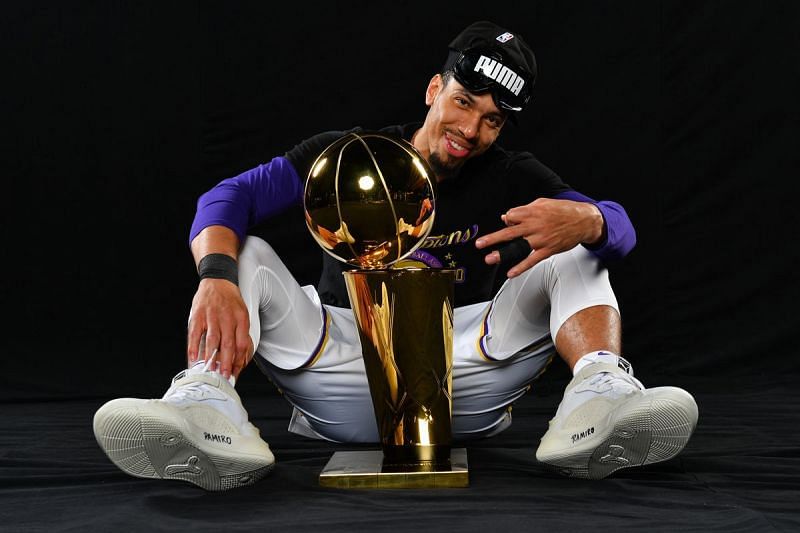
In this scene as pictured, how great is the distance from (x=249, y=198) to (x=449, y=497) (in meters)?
0.71

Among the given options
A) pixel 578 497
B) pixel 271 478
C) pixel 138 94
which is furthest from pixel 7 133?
pixel 578 497

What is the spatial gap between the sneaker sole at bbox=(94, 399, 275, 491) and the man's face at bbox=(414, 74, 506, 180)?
83 cm

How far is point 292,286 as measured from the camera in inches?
66.2

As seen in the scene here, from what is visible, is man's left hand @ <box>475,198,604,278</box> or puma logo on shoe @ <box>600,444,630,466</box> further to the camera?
man's left hand @ <box>475,198,604,278</box>

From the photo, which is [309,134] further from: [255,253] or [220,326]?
[220,326]

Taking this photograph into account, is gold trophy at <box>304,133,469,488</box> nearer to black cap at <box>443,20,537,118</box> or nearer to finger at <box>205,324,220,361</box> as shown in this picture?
finger at <box>205,324,220,361</box>

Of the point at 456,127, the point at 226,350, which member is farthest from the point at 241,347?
the point at 456,127

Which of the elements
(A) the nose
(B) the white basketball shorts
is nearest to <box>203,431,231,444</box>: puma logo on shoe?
(B) the white basketball shorts

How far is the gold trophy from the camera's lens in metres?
1.41

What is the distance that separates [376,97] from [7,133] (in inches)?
47.2

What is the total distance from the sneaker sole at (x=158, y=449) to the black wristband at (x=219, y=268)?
30 cm

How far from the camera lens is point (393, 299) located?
4.61 feet

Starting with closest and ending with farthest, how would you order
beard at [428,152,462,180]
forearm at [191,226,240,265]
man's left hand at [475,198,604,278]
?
man's left hand at [475,198,604,278] < forearm at [191,226,240,265] < beard at [428,152,462,180]

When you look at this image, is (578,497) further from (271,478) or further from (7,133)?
(7,133)
